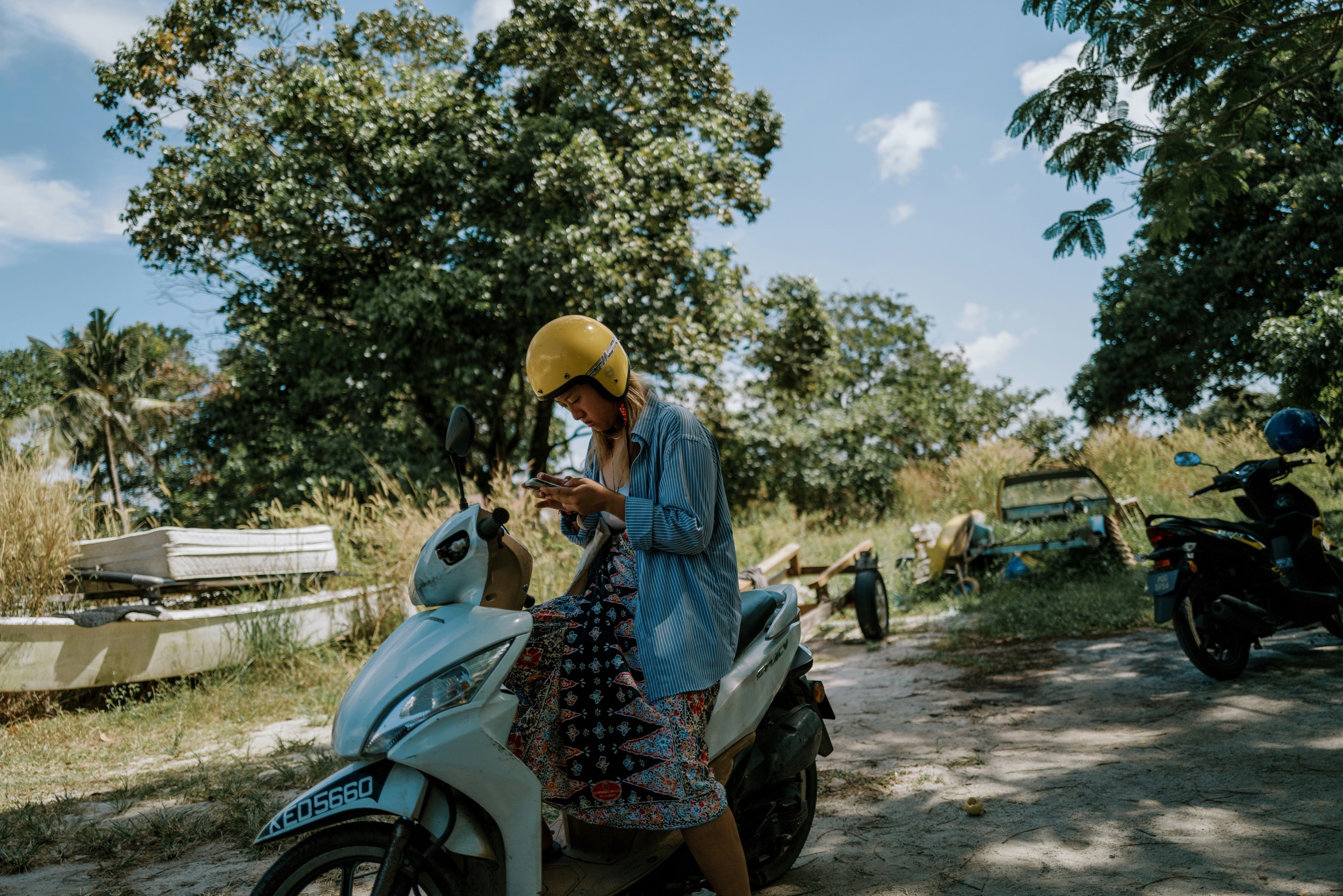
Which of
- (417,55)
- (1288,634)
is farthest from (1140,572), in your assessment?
(417,55)

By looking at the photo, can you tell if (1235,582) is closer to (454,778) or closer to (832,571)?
(832,571)

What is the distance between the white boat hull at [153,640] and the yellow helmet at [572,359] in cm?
499

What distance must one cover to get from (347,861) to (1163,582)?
4832 mm

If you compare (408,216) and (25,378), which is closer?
(408,216)

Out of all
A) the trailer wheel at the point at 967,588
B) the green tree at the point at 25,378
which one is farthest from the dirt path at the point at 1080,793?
the green tree at the point at 25,378

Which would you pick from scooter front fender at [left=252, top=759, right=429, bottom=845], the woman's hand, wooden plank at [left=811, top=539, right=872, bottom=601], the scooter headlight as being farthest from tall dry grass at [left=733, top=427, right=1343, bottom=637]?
scooter front fender at [left=252, top=759, right=429, bottom=845]

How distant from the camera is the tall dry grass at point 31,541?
6.00 metres

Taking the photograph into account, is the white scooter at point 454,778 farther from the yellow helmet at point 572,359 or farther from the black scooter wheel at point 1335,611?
the black scooter wheel at point 1335,611

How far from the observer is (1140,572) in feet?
28.2

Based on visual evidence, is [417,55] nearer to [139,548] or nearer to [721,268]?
[721,268]

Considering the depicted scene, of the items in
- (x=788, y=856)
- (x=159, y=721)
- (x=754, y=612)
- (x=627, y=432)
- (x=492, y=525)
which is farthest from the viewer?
(x=159, y=721)

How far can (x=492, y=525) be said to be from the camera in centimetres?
212

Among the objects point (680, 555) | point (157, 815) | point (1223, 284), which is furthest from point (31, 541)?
point (1223, 284)

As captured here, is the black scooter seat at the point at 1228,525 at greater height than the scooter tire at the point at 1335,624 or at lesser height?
greater
